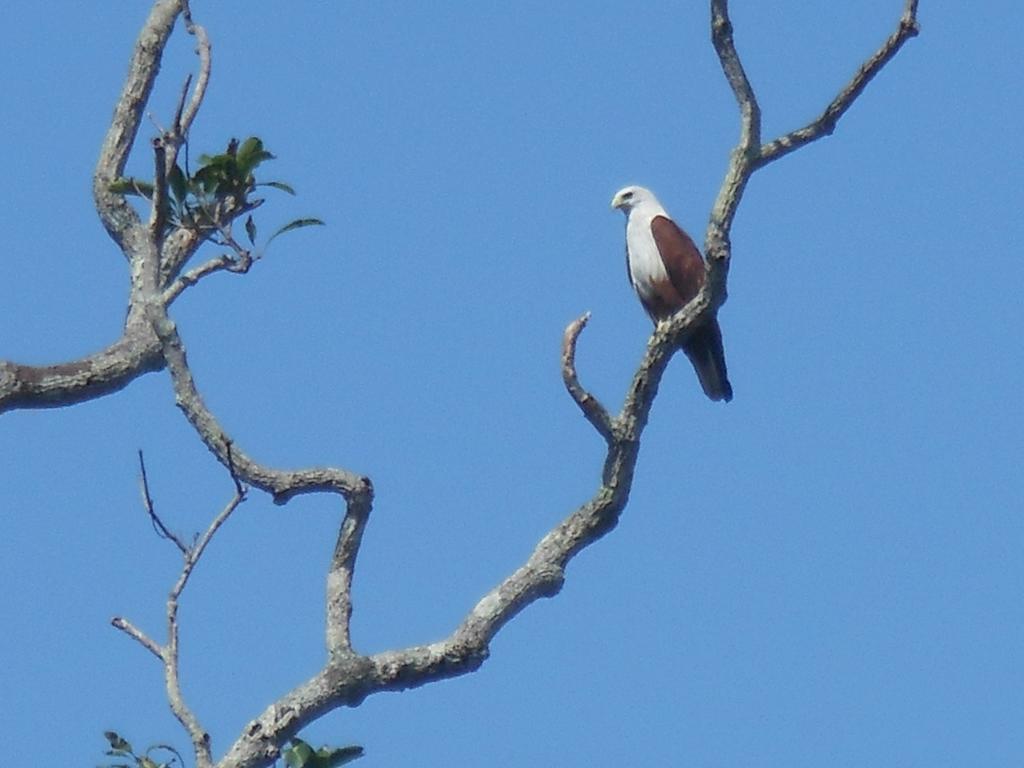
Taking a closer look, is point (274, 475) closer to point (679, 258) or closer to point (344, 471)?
point (344, 471)

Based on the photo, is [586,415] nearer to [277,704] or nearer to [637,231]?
[277,704]

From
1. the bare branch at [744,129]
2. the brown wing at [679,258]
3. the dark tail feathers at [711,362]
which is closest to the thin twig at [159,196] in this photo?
the bare branch at [744,129]

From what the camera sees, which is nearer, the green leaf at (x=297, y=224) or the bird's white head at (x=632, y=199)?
the green leaf at (x=297, y=224)

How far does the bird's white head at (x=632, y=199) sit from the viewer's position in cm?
1040

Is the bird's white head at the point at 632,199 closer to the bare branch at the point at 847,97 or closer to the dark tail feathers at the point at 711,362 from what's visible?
the dark tail feathers at the point at 711,362

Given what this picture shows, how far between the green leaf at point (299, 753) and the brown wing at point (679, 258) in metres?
4.46

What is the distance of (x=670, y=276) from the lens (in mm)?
9422

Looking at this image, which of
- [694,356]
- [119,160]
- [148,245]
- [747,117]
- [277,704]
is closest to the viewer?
[277,704]

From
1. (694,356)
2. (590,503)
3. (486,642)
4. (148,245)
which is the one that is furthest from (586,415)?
(694,356)

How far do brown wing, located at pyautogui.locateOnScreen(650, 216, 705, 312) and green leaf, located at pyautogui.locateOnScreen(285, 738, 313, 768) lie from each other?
4.46 meters

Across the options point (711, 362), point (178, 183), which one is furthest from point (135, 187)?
point (711, 362)

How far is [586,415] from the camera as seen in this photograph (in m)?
5.53

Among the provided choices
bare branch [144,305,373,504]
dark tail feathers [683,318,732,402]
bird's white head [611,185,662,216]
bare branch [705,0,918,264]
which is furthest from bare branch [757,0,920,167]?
bird's white head [611,185,662,216]

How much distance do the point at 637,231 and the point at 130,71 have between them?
12.7 ft
